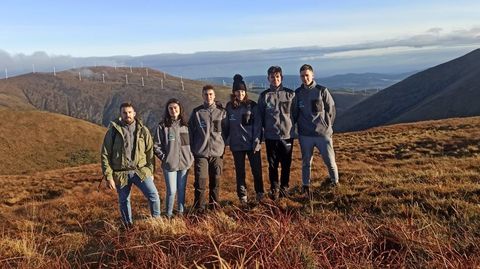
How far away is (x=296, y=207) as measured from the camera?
8.73 metres

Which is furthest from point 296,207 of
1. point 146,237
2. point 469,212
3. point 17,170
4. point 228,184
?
point 17,170

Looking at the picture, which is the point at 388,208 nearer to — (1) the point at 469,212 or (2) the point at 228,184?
(1) the point at 469,212

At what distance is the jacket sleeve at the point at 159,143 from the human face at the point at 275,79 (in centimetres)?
238

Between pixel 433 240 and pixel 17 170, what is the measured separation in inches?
3902

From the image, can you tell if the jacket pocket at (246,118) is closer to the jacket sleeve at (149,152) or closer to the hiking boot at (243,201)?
the hiking boot at (243,201)

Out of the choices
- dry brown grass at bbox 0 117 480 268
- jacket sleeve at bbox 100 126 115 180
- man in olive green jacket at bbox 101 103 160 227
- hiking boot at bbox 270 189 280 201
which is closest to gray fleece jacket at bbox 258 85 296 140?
hiking boot at bbox 270 189 280 201

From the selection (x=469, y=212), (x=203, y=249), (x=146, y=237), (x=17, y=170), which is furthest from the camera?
(x=17, y=170)

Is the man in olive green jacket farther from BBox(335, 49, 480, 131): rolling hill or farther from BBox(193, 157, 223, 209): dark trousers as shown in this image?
BBox(335, 49, 480, 131): rolling hill

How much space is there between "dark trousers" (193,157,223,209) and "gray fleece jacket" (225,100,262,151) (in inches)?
22.2

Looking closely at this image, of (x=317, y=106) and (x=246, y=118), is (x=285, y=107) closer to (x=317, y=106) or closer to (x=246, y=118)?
(x=317, y=106)

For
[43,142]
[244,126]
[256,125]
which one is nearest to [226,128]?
[244,126]

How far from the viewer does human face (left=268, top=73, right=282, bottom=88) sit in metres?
9.13

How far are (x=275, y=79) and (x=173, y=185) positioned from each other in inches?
114

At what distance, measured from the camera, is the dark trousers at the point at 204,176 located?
29.8 feet
